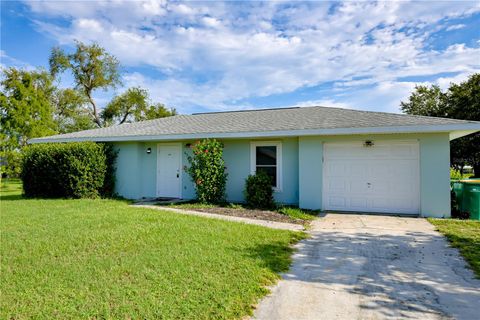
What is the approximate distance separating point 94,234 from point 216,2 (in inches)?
340

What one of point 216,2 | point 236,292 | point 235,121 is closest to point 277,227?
point 236,292

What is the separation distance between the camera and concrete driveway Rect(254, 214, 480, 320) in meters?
3.09

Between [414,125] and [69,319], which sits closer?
[69,319]

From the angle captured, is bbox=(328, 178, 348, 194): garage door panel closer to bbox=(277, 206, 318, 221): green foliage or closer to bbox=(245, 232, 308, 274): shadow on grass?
bbox=(277, 206, 318, 221): green foliage

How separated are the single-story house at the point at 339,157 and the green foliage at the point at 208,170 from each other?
0.66 meters

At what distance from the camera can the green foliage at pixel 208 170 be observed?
9789 mm

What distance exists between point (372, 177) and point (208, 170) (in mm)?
5512

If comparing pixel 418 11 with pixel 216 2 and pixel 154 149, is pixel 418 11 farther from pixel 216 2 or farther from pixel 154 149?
pixel 154 149

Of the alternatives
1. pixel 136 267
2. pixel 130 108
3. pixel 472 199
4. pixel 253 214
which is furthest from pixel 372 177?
pixel 130 108

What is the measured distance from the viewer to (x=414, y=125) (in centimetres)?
773

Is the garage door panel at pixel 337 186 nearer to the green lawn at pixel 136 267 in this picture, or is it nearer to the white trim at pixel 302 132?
the white trim at pixel 302 132

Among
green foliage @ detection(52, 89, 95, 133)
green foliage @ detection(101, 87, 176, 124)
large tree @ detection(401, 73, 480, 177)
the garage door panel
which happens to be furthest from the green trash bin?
green foliage @ detection(52, 89, 95, 133)

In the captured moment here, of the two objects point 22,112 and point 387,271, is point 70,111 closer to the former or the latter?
point 22,112

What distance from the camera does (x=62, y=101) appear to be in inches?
1289
